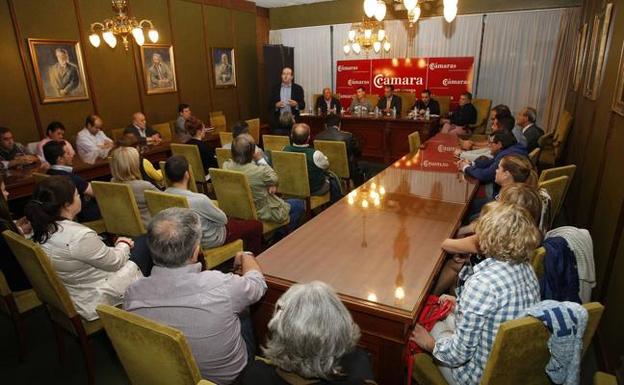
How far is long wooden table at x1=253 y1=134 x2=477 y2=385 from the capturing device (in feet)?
5.77

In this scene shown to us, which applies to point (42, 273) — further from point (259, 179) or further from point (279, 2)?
point (279, 2)

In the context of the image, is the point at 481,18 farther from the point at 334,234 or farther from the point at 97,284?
the point at 97,284

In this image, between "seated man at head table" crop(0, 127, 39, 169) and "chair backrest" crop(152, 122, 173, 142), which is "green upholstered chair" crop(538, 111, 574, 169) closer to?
"chair backrest" crop(152, 122, 173, 142)

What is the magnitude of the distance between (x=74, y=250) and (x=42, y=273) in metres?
0.19

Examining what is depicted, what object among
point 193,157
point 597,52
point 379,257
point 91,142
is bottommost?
point 379,257

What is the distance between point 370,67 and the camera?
9664 millimetres

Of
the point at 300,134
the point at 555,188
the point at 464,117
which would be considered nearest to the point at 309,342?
the point at 555,188

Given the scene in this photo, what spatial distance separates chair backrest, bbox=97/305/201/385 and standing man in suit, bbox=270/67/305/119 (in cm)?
687

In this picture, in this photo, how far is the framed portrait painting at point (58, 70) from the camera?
18.1ft

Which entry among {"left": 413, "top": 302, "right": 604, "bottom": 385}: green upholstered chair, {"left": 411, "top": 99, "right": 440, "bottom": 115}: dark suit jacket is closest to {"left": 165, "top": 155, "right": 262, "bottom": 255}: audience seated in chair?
{"left": 413, "top": 302, "right": 604, "bottom": 385}: green upholstered chair

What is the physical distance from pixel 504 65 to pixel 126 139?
788 centimetres

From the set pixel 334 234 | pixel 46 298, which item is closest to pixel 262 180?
pixel 334 234

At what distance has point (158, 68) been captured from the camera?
7340 millimetres

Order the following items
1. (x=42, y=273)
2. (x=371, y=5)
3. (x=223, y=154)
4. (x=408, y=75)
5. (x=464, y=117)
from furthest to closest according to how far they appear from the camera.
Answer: (x=408, y=75) < (x=464, y=117) < (x=223, y=154) < (x=371, y=5) < (x=42, y=273)
